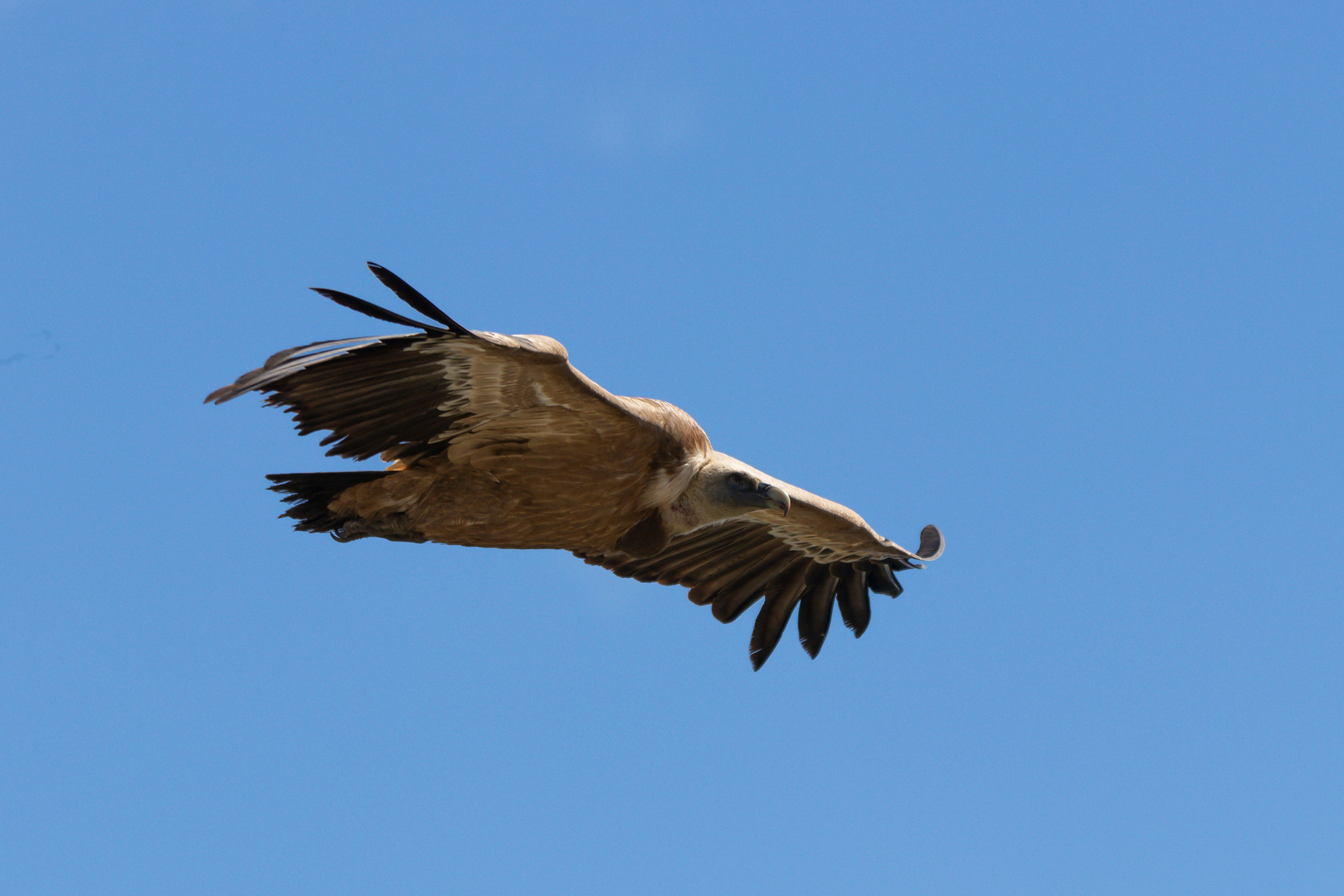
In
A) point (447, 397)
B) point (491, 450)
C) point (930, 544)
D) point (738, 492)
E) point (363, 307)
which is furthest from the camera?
point (930, 544)

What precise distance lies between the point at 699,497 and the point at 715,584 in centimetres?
203

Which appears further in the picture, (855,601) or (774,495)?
(855,601)

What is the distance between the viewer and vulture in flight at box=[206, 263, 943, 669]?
710 cm

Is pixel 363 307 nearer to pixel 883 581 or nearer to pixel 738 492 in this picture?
pixel 738 492

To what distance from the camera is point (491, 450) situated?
7.85 meters

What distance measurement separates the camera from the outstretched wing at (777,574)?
10.2m

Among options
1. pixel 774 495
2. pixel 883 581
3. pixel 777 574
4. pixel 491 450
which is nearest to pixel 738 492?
pixel 774 495

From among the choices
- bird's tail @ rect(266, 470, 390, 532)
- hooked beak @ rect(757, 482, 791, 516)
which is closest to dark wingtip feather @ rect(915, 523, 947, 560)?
hooked beak @ rect(757, 482, 791, 516)

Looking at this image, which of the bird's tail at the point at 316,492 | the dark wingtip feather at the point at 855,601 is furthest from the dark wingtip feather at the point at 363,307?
the dark wingtip feather at the point at 855,601

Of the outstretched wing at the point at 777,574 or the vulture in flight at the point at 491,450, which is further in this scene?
the outstretched wing at the point at 777,574

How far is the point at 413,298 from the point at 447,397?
38.8 inches

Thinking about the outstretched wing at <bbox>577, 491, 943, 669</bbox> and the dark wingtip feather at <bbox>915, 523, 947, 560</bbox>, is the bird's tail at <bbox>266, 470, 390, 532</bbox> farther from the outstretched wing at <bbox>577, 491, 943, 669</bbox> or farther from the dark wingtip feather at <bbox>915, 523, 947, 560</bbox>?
the dark wingtip feather at <bbox>915, 523, 947, 560</bbox>

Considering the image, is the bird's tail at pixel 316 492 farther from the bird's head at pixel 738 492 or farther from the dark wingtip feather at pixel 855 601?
the dark wingtip feather at pixel 855 601

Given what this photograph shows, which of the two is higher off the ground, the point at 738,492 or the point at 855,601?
the point at 855,601
